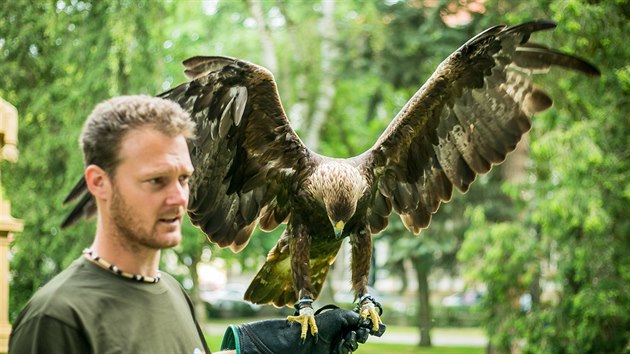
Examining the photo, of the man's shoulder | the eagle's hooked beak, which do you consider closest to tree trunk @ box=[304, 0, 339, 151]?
the eagle's hooked beak

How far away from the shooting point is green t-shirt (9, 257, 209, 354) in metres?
1.90

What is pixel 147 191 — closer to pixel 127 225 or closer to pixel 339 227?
pixel 127 225

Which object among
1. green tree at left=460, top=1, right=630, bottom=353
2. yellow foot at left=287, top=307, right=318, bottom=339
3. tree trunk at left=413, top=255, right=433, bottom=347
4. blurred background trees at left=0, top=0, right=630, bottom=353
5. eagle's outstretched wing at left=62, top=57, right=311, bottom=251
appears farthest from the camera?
tree trunk at left=413, top=255, right=433, bottom=347

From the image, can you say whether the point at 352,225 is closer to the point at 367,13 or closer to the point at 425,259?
the point at 367,13

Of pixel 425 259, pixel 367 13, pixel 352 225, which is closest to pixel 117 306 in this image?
pixel 352 225

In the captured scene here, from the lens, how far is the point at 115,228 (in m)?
2.12

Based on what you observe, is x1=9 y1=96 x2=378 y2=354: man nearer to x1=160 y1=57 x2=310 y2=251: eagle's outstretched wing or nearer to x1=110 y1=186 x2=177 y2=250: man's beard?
x1=110 y1=186 x2=177 y2=250: man's beard

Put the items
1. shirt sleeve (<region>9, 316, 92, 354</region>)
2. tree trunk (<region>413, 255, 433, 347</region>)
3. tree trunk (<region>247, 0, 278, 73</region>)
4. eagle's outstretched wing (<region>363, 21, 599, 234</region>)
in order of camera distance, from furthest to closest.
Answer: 1. tree trunk (<region>413, 255, 433, 347</region>)
2. tree trunk (<region>247, 0, 278, 73</region>)
3. eagle's outstretched wing (<region>363, 21, 599, 234</region>)
4. shirt sleeve (<region>9, 316, 92, 354</region>)

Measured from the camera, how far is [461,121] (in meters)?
5.10

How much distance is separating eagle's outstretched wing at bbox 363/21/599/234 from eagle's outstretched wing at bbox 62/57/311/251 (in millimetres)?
558

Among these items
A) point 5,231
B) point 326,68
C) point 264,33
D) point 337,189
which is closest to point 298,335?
point 337,189

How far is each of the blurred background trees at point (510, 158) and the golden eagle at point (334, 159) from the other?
475cm

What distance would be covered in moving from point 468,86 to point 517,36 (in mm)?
431

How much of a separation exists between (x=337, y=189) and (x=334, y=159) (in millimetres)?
357
